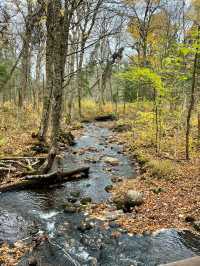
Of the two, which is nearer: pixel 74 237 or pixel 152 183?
pixel 74 237

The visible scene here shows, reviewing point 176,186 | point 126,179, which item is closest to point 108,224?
point 176,186

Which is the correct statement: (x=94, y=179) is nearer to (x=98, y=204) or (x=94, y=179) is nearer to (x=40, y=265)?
(x=98, y=204)

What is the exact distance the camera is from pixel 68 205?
9484mm

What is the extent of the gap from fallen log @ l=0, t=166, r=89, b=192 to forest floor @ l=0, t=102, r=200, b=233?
1.83m

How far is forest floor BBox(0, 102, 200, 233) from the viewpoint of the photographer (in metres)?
8.55

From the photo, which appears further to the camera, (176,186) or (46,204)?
(176,186)

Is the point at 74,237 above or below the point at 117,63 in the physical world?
below

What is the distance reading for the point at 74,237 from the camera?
7680mm

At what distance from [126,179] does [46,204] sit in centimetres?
384

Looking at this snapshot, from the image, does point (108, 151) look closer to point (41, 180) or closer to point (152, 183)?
point (152, 183)

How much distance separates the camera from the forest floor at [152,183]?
28.1 feet

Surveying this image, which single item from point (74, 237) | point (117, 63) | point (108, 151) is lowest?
point (74, 237)

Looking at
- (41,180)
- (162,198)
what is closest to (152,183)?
(162,198)

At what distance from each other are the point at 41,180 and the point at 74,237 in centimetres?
361
